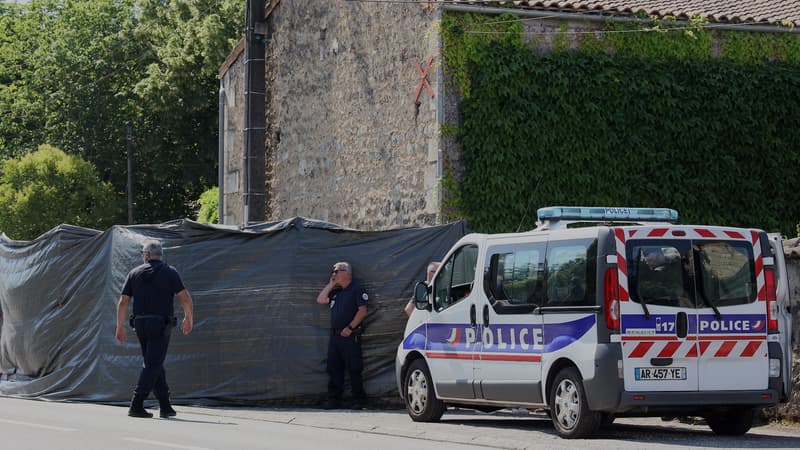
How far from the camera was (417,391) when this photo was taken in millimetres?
13844

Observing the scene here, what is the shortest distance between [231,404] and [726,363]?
21.3ft

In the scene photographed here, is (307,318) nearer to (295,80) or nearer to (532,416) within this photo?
(532,416)

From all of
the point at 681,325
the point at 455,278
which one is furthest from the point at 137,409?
the point at 681,325

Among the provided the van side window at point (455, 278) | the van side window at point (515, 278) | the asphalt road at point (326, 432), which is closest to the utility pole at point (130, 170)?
the asphalt road at point (326, 432)

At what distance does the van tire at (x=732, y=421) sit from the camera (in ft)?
39.6

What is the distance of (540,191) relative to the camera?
20234 mm

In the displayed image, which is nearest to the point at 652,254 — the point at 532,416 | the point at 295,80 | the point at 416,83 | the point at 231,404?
the point at 532,416

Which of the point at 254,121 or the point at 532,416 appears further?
the point at 254,121

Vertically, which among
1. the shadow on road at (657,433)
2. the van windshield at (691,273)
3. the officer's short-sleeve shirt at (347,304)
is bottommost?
the shadow on road at (657,433)

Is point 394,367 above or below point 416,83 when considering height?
below

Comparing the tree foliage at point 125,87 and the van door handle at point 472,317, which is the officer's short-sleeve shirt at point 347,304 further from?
the tree foliage at point 125,87

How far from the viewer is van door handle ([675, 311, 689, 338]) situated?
37.8 feet

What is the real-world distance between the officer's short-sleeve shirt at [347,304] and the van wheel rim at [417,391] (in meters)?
1.90

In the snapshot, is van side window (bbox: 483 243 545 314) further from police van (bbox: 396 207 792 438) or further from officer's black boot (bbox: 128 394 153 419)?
officer's black boot (bbox: 128 394 153 419)
